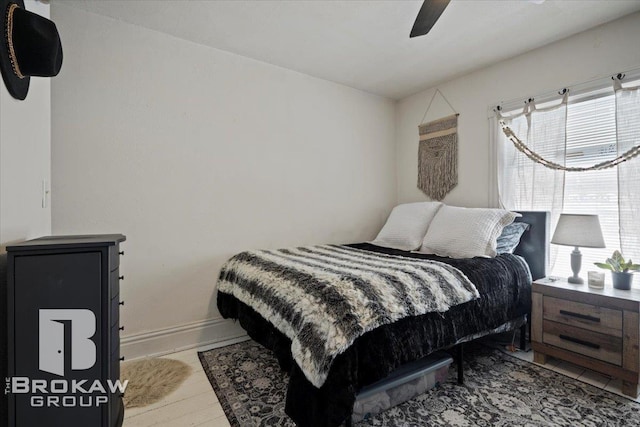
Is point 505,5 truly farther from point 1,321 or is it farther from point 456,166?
point 1,321

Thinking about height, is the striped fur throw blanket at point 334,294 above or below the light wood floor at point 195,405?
above

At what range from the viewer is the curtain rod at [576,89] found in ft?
→ 7.18

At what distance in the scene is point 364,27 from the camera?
2.33 meters

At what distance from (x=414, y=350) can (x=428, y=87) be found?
9.62 feet

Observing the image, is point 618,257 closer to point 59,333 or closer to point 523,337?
point 523,337

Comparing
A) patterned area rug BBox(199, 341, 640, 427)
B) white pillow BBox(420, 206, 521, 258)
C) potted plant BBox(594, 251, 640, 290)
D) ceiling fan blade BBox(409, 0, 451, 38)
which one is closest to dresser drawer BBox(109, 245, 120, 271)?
patterned area rug BBox(199, 341, 640, 427)

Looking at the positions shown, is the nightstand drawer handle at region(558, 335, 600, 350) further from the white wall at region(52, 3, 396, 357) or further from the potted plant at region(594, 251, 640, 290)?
the white wall at region(52, 3, 396, 357)

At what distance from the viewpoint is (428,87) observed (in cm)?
350

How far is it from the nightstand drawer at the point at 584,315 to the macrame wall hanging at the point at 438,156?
4.86 ft

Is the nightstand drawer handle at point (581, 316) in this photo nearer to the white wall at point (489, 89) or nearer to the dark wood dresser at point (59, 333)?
the white wall at point (489, 89)

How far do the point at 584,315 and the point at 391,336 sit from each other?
1434 mm

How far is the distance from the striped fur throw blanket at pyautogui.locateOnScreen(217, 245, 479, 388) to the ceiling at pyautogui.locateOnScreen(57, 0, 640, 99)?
1717 mm

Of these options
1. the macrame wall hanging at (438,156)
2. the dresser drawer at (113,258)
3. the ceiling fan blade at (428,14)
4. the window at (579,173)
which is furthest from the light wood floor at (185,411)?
the macrame wall hanging at (438,156)

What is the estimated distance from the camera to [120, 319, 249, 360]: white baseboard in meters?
2.29
